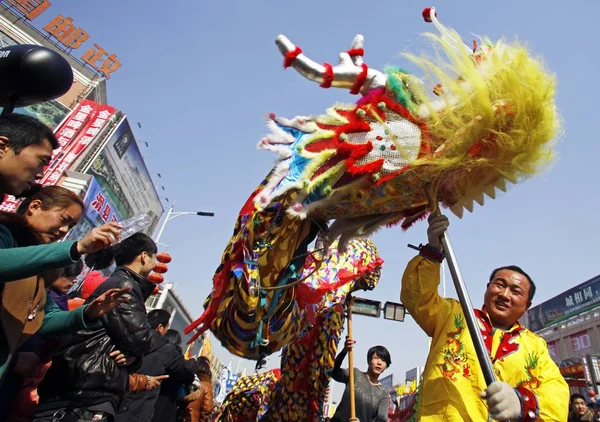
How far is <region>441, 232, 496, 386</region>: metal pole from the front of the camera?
4.82 ft

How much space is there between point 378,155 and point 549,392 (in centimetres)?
130

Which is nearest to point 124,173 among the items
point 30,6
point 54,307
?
point 30,6

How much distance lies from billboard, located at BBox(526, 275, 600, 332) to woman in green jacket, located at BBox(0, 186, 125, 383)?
31.0 m

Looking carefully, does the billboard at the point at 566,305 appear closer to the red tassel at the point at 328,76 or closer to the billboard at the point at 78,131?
the billboard at the point at 78,131

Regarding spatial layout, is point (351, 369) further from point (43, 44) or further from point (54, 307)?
point (43, 44)

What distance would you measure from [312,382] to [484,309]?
4.68 ft

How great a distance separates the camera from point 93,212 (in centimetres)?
2008

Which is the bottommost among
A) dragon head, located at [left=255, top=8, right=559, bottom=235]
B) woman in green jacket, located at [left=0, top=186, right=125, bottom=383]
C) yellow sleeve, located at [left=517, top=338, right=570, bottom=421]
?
yellow sleeve, located at [left=517, top=338, right=570, bottom=421]

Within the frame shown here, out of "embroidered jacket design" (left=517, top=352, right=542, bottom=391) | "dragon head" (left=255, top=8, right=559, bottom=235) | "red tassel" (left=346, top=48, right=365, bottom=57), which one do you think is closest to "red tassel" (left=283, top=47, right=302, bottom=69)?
"dragon head" (left=255, top=8, right=559, bottom=235)

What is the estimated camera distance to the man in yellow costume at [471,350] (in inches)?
73.0

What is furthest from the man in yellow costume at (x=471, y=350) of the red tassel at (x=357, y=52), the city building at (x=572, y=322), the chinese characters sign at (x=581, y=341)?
the chinese characters sign at (x=581, y=341)

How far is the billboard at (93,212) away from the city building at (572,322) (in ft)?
76.5

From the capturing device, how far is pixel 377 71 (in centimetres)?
173

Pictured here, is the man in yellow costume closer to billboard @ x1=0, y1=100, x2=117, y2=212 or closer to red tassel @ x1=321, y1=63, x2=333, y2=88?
red tassel @ x1=321, y1=63, x2=333, y2=88
